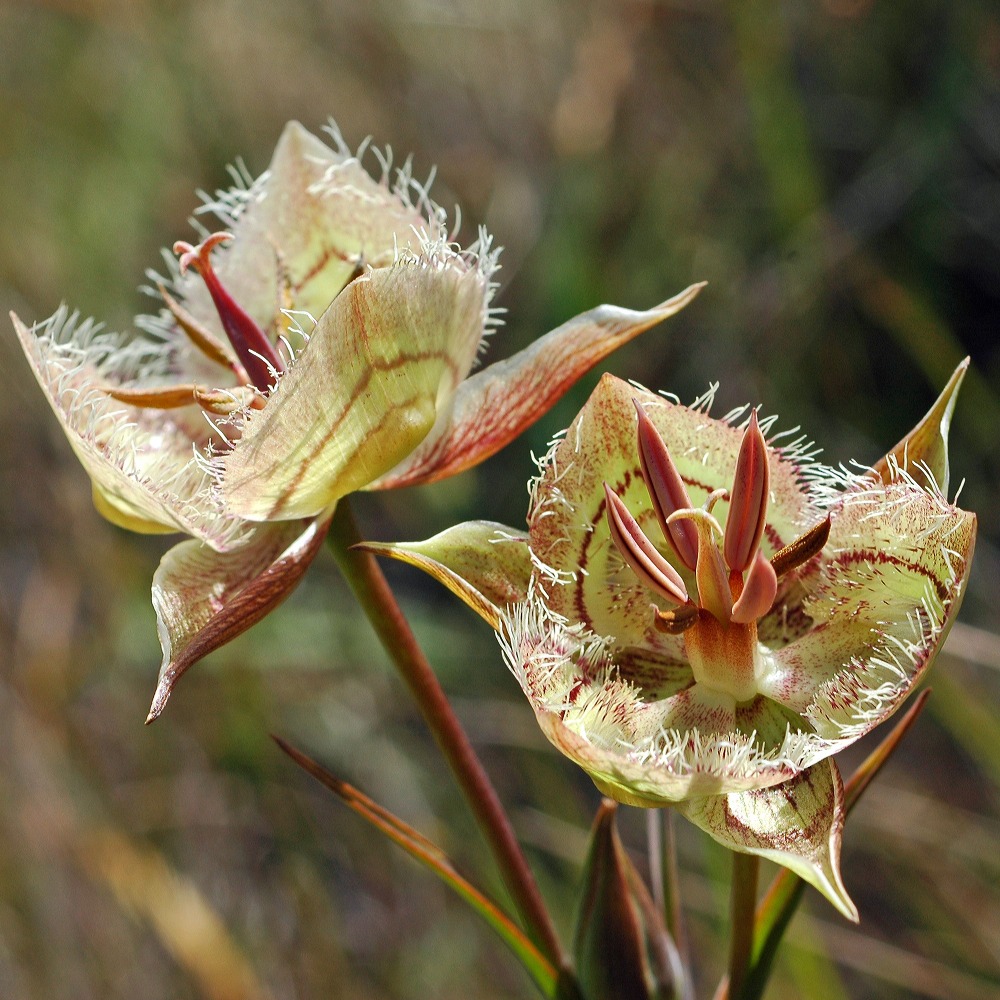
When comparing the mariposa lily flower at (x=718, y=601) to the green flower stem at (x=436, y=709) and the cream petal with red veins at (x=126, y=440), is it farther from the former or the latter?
the cream petal with red veins at (x=126, y=440)

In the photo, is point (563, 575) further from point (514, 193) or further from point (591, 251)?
point (514, 193)

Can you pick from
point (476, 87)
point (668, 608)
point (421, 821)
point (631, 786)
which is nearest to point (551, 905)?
point (421, 821)

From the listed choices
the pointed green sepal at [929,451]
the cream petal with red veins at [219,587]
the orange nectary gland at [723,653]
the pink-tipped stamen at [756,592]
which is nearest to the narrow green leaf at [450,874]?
the cream petal with red veins at [219,587]

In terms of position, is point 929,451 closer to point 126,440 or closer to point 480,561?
point 480,561

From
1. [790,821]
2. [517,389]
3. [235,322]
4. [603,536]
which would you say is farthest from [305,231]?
[790,821]

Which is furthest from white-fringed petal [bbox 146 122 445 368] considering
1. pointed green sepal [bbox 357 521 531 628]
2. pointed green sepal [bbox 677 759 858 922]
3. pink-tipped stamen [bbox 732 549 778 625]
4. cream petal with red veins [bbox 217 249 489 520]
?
pointed green sepal [bbox 677 759 858 922]

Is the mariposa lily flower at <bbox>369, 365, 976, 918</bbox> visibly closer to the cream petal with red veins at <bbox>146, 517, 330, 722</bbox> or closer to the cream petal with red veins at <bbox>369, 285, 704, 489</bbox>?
the cream petal with red veins at <bbox>369, 285, 704, 489</bbox>
